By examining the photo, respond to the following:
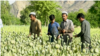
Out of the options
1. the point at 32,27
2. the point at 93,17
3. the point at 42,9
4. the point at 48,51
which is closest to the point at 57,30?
the point at 32,27

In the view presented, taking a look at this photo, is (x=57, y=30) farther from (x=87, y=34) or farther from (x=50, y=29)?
(x=87, y=34)

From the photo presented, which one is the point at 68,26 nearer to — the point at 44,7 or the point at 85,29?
the point at 85,29

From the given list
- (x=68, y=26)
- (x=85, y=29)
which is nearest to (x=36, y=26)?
(x=68, y=26)

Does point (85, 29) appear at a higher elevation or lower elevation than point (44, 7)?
higher

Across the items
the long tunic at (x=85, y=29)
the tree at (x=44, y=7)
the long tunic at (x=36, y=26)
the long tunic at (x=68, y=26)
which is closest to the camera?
the long tunic at (x=85, y=29)

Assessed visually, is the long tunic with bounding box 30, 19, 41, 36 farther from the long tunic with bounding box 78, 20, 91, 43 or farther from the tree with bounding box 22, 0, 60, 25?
the tree with bounding box 22, 0, 60, 25

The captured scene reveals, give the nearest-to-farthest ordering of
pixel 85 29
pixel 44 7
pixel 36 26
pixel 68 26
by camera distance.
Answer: pixel 85 29, pixel 68 26, pixel 36 26, pixel 44 7

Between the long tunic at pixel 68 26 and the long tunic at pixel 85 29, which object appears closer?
the long tunic at pixel 85 29

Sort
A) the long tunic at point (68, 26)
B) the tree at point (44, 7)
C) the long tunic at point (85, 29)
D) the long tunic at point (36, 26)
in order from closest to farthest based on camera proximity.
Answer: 1. the long tunic at point (85, 29)
2. the long tunic at point (68, 26)
3. the long tunic at point (36, 26)
4. the tree at point (44, 7)

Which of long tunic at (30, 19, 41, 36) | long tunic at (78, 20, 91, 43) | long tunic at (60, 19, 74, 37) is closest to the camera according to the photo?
long tunic at (78, 20, 91, 43)

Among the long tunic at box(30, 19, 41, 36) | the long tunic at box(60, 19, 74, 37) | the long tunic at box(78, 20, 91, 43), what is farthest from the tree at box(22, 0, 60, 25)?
the long tunic at box(78, 20, 91, 43)

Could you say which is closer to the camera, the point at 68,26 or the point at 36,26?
the point at 68,26

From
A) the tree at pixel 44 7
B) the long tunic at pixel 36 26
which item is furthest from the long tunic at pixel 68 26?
the tree at pixel 44 7

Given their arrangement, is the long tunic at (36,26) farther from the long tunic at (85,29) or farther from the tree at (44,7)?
the tree at (44,7)
